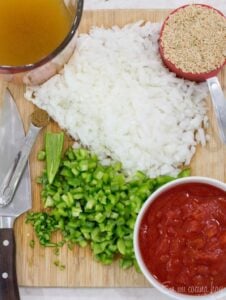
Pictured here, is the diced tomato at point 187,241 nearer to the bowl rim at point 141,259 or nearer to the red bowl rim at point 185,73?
the bowl rim at point 141,259

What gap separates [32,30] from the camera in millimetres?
1454

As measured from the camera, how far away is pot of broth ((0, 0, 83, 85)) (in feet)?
4.75

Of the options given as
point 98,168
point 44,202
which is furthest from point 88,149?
point 44,202

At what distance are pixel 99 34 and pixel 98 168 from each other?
35 centimetres

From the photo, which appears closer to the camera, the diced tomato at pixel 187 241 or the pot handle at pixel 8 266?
the diced tomato at pixel 187 241

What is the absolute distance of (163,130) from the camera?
154cm

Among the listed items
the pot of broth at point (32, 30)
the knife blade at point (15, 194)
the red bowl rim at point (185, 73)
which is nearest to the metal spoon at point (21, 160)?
the knife blade at point (15, 194)

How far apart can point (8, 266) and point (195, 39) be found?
717 millimetres

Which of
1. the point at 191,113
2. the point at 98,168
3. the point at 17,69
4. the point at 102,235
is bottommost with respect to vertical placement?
the point at 102,235

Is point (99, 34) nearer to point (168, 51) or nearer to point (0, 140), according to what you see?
point (168, 51)

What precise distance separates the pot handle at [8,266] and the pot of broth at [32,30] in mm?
393

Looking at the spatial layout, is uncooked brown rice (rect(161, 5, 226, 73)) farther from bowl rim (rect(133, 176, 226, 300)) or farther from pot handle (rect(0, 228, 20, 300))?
pot handle (rect(0, 228, 20, 300))

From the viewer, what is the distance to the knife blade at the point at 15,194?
1.49m

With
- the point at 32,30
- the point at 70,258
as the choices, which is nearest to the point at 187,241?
the point at 70,258
